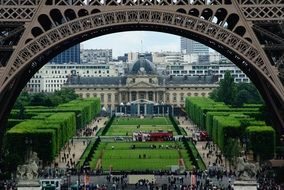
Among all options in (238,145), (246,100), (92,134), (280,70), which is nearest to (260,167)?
(238,145)

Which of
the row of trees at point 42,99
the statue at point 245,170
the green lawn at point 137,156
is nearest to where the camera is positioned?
the statue at point 245,170

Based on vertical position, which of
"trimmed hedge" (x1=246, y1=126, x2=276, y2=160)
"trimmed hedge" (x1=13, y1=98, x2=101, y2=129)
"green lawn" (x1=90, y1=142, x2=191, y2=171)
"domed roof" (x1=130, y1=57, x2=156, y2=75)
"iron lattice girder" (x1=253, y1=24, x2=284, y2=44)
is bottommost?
"green lawn" (x1=90, y1=142, x2=191, y2=171)

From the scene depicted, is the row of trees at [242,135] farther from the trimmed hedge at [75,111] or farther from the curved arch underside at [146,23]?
the curved arch underside at [146,23]

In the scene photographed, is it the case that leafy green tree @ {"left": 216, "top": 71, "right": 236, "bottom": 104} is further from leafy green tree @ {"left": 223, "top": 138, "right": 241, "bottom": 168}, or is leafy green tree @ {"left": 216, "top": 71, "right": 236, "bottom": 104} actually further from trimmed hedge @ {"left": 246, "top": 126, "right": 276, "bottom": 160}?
trimmed hedge @ {"left": 246, "top": 126, "right": 276, "bottom": 160}

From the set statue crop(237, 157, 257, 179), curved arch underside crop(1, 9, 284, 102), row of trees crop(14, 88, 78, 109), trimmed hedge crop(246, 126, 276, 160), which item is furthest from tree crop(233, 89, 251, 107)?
curved arch underside crop(1, 9, 284, 102)

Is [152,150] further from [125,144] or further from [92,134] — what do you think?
[92,134]

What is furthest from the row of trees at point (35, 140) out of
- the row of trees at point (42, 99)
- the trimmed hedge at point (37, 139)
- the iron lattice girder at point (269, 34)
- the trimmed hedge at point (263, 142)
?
the row of trees at point (42, 99)
